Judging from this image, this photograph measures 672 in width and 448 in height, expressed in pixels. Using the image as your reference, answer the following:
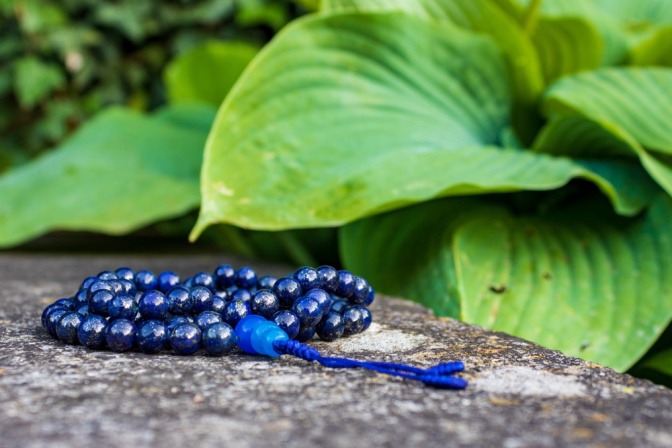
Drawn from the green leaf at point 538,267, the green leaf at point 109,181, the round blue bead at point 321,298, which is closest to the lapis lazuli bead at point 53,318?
the round blue bead at point 321,298

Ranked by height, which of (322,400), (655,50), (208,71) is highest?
(208,71)

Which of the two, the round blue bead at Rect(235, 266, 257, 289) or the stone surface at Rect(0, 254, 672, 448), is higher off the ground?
A: the round blue bead at Rect(235, 266, 257, 289)

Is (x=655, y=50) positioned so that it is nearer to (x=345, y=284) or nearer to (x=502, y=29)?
(x=502, y=29)

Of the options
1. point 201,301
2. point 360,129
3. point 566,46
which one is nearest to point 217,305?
point 201,301

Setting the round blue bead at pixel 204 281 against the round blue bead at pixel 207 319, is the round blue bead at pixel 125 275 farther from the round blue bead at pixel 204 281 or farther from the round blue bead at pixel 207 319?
the round blue bead at pixel 207 319

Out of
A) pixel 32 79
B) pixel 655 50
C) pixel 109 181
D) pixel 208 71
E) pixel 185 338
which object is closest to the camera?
pixel 185 338

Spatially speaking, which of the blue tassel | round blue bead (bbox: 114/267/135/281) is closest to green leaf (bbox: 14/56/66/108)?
round blue bead (bbox: 114/267/135/281)

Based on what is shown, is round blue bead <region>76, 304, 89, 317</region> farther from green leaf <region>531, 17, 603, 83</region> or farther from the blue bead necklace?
green leaf <region>531, 17, 603, 83</region>
